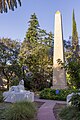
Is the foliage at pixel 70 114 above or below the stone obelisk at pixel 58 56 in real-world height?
below

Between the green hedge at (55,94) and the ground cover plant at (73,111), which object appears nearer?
the ground cover plant at (73,111)

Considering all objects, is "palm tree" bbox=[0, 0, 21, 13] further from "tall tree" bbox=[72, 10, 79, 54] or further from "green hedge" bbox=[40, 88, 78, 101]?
"tall tree" bbox=[72, 10, 79, 54]

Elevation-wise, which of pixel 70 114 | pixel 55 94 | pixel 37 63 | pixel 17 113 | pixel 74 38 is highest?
pixel 74 38

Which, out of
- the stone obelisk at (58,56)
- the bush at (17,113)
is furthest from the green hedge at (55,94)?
the bush at (17,113)

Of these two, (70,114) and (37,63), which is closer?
(70,114)

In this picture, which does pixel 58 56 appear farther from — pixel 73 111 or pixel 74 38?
pixel 73 111

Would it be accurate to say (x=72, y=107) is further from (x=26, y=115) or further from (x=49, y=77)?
(x=49, y=77)

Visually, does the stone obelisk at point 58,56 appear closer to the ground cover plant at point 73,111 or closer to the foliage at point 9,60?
the foliage at point 9,60

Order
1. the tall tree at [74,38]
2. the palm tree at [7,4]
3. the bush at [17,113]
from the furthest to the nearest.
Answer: the tall tree at [74,38] → the palm tree at [7,4] → the bush at [17,113]

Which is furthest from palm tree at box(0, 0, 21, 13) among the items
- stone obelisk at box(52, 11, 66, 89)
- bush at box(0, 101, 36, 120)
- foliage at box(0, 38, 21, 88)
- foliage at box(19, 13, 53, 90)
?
foliage at box(19, 13, 53, 90)

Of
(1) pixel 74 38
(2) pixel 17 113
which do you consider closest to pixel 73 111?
(2) pixel 17 113

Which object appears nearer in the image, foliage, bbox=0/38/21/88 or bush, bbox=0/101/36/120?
bush, bbox=0/101/36/120

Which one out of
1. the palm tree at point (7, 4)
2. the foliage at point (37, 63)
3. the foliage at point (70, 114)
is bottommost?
the foliage at point (70, 114)

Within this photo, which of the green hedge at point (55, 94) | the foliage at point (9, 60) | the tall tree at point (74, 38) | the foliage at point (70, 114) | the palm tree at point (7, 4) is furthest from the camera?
the tall tree at point (74, 38)
